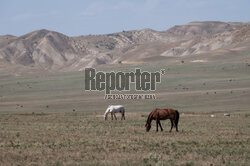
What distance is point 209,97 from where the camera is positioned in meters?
55.9

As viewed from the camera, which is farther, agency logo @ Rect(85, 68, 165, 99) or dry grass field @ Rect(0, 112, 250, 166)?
agency logo @ Rect(85, 68, 165, 99)

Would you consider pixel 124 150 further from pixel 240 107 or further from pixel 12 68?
pixel 12 68

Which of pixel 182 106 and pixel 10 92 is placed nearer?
pixel 182 106

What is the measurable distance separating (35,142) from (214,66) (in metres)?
79.1

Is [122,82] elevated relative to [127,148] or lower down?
elevated

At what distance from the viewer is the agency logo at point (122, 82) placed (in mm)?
67794

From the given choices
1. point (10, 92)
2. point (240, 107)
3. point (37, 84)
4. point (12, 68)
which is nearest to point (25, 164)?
point (240, 107)

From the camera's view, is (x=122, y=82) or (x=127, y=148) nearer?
(x=127, y=148)

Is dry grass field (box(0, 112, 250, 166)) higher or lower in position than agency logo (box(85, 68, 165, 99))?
lower

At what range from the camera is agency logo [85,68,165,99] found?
2669 inches

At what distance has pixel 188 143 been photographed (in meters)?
16.5

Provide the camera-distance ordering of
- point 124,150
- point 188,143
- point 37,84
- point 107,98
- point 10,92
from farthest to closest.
Answer: point 37,84, point 10,92, point 107,98, point 188,143, point 124,150

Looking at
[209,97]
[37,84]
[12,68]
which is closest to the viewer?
[209,97]

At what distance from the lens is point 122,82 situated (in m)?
77.2
